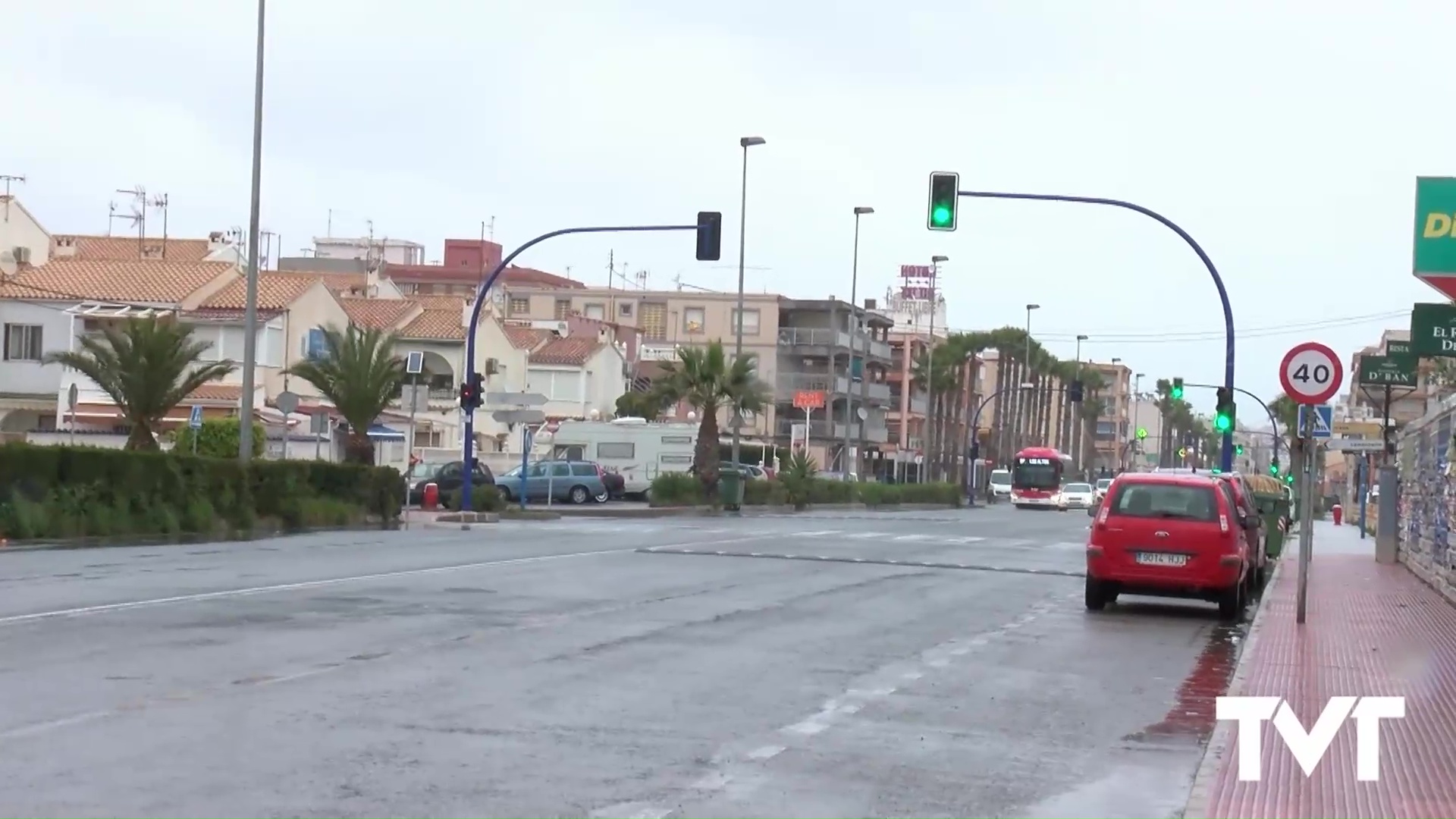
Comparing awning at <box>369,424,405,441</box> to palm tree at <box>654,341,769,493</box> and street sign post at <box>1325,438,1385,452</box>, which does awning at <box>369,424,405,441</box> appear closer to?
palm tree at <box>654,341,769,493</box>

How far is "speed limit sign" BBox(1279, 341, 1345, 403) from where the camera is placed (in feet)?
64.2

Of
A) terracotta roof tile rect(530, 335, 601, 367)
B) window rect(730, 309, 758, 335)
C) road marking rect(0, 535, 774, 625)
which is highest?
window rect(730, 309, 758, 335)

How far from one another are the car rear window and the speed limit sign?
2.09 m

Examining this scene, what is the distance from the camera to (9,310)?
69000 mm

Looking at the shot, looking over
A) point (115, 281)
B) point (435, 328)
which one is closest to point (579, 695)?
point (115, 281)

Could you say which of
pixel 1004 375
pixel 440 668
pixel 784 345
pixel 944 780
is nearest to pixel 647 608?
pixel 440 668

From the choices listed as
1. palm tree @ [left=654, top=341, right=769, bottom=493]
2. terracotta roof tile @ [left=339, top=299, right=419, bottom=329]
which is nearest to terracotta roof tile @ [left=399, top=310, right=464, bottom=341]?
terracotta roof tile @ [left=339, top=299, right=419, bottom=329]

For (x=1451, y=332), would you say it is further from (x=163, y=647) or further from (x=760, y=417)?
(x=760, y=417)

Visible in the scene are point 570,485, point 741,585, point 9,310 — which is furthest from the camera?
point 9,310

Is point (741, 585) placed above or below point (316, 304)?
below

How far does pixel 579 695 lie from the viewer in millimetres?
12266

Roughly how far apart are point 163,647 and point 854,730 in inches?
217

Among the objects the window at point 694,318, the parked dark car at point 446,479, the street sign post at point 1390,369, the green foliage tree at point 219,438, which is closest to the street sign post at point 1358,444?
the street sign post at point 1390,369

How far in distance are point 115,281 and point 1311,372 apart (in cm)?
6003
